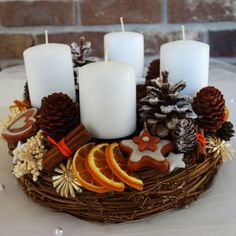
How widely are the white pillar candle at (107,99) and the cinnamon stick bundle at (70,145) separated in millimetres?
26

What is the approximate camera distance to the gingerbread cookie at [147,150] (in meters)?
0.53

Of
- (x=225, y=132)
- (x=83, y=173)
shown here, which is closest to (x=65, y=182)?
(x=83, y=173)

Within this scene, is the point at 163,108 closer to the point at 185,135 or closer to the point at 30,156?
the point at 185,135

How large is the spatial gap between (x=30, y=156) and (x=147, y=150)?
15 centimetres

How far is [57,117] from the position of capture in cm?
57

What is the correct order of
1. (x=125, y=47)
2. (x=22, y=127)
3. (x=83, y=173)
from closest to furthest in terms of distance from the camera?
(x=83, y=173) < (x=22, y=127) < (x=125, y=47)

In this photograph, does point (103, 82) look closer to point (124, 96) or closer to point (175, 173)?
point (124, 96)

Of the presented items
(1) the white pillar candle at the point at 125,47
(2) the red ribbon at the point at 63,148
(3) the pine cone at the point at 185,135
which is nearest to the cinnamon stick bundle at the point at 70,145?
(2) the red ribbon at the point at 63,148

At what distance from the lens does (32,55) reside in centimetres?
65

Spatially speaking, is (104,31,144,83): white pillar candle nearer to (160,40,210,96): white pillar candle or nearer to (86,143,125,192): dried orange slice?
(160,40,210,96): white pillar candle

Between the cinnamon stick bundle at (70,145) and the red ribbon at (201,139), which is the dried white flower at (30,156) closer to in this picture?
the cinnamon stick bundle at (70,145)

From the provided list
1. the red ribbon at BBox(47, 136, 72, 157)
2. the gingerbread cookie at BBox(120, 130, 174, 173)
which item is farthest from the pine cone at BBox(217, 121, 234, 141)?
the red ribbon at BBox(47, 136, 72, 157)

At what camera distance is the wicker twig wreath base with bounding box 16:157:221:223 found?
1.76 ft

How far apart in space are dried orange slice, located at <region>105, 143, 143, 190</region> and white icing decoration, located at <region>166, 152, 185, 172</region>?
4 centimetres
